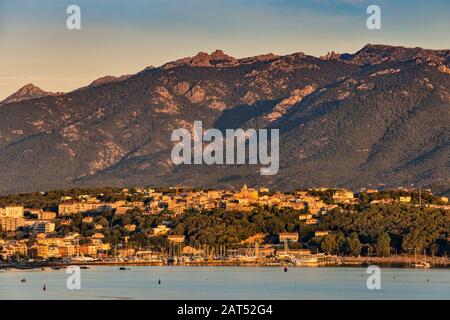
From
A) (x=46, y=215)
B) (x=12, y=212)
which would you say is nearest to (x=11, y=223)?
(x=46, y=215)

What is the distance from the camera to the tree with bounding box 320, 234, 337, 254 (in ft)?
416

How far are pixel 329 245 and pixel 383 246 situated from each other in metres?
4.55

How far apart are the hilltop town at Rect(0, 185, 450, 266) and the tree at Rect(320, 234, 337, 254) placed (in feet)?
0.23

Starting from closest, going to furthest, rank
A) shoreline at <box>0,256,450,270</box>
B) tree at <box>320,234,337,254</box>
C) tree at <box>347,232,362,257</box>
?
shoreline at <box>0,256,450,270</box> → tree at <box>347,232,362,257</box> → tree at <box>320,234,337,254</box>

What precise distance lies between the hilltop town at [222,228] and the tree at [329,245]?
0.07 meters

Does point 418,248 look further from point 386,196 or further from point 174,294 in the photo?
point 174,294

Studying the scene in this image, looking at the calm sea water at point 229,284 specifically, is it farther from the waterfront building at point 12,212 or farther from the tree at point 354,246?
the waterfront building at point 12,212

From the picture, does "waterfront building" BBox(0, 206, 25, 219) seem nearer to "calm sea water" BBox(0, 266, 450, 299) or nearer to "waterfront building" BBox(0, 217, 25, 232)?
"waterfront building" BBox(0, 217, 25, 232)

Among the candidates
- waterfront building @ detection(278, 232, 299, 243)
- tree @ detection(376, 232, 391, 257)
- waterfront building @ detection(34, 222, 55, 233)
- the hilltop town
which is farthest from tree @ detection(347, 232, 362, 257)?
waterfront building @ detection(34, 222, 55, 233)

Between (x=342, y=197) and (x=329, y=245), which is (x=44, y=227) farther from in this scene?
(x=329, y=245)

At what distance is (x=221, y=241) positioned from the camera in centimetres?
13300
